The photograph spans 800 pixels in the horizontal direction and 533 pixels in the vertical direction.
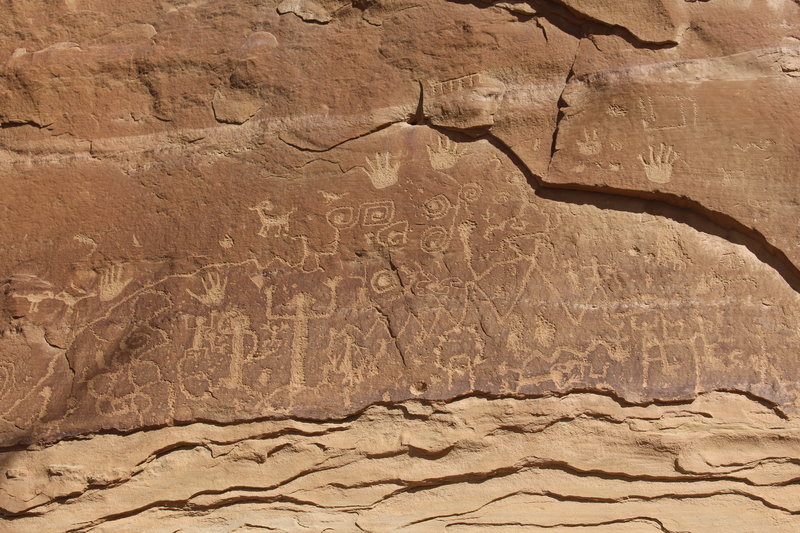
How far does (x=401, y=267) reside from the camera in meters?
2.73

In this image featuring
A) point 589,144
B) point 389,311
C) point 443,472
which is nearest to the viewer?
A: point 443,472

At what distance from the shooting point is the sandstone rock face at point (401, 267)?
2484mm

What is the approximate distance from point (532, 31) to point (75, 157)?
73.2 inches

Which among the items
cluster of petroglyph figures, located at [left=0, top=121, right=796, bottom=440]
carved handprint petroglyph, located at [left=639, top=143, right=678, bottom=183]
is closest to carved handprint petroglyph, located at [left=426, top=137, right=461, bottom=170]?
cluster of petroglyph figures, located at [left=0, top=121, right=796, bottom=440]

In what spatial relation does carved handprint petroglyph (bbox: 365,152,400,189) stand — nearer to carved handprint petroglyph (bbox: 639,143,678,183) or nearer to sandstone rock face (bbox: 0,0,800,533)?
sandstone rock face (bbox: 0,0,800,533)

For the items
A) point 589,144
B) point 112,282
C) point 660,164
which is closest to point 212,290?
point 112,282

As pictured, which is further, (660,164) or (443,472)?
(660,164)

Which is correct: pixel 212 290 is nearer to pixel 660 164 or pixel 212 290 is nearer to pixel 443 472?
pixel 443 472

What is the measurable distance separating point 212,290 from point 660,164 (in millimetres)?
Answer: 1682

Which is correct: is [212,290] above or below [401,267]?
below

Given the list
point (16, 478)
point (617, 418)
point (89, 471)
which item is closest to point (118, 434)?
point (89, 471)

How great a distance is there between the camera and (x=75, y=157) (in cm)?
298

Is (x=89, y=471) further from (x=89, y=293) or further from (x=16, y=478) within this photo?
(x=89, y=293)

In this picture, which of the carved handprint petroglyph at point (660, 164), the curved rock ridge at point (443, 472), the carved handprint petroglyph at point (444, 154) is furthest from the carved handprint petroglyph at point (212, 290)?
the carved handprint petroglyph at point (660, 164)
